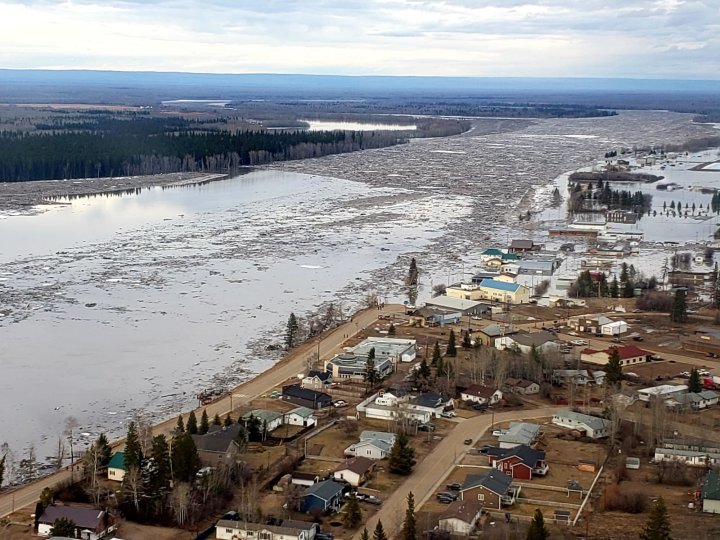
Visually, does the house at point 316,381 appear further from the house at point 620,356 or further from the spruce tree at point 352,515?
the spruce tree at point 352,515

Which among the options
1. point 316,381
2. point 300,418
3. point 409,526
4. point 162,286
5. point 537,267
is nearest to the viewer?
point 409,526

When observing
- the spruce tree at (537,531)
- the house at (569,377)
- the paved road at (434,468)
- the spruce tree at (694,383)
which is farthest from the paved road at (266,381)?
the spruce tree at (694,383)

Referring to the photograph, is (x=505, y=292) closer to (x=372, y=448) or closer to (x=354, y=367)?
(x=354, y=367)

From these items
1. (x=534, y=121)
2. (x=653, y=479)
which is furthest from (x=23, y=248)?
(x=534, y=121)

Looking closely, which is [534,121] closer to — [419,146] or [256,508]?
[419,146]

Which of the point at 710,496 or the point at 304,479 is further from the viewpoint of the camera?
the point at 304,479

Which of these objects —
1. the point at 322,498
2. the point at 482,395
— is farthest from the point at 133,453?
the point at 482,395

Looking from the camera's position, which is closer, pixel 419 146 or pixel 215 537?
pixel 215 537
